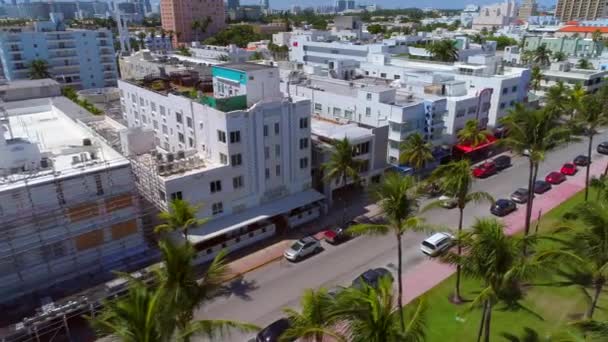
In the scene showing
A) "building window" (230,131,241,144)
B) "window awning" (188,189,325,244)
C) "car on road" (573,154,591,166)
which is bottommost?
"car on road" (573,154,591,166)

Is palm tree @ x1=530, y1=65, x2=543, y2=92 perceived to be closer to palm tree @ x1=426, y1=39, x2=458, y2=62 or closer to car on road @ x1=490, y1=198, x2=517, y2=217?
palm tree @ x1=426, y1=39, x2=458, y2=62

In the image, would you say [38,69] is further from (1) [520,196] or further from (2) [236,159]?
(1) [520,196]

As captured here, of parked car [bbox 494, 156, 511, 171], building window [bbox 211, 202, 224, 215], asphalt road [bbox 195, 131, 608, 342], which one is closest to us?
asphalt road [bbox 195, 131, 608, 342]

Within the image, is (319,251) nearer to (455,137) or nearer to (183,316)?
(183,316)

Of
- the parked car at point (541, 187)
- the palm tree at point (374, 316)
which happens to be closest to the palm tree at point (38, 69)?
the parked car at point (541, 187)

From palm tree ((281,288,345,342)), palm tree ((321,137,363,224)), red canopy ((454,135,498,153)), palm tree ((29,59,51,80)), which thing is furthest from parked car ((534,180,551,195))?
palm tree ((29,59,51,80))

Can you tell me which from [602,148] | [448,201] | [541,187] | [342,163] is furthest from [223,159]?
[602,148]

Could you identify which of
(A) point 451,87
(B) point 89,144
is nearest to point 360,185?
(A) point 451,87
